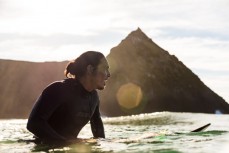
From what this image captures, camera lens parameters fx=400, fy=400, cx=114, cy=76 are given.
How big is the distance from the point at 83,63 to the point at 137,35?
10579 cm

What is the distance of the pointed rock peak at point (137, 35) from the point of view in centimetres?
11186

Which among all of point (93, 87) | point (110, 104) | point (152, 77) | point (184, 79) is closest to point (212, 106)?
point (184, 79)

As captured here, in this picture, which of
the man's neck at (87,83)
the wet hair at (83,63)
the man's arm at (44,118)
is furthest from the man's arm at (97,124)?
the man's arm at (44,118)

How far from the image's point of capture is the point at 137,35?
112500 millimetres

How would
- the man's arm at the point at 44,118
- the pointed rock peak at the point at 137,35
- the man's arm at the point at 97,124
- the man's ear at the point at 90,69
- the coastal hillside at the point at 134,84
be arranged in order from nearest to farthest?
the man's arm at the point at 44,118 → the man's ear at the point at 90,69 → the man's arm at the point at 97,124 → the coastal hillside at the point at 134,84 → the pointed rock peak at the point at 137,35

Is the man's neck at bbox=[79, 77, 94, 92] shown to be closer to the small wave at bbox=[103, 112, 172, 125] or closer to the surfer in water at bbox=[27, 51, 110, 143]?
the surfer in water at bbox=[27, 51, 110, 143]

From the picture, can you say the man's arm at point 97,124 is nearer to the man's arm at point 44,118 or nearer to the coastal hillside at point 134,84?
the man's arm at point 44,118

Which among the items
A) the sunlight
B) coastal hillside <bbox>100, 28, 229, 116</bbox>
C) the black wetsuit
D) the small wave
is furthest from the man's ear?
the sunlight

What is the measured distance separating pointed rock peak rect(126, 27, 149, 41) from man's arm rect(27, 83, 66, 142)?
345ft

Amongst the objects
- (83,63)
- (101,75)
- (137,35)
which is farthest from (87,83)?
(137,35)

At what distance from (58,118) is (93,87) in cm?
91

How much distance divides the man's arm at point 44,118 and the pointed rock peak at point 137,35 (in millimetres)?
105178

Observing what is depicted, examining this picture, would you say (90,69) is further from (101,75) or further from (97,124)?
(97,124)

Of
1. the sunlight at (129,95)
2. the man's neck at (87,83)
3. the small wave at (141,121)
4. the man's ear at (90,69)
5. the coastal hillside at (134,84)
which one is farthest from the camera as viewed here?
the sunlight at (129,95)
